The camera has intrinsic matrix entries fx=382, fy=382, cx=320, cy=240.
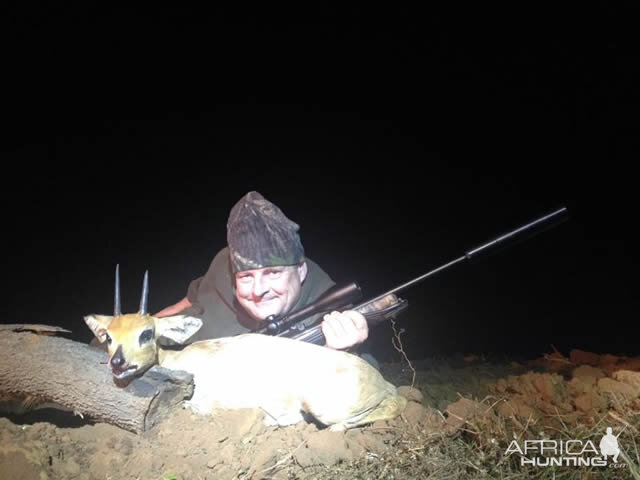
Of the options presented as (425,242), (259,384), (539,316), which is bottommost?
(539,316)

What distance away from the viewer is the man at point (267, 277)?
129 inches

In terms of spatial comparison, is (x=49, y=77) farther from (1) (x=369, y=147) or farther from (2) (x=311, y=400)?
(2) (x=311, y=400)

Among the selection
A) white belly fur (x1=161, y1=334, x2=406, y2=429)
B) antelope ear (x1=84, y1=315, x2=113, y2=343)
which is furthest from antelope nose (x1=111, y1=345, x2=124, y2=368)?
white belly fur (x1=161, y1=334, x2=406, y2=429)

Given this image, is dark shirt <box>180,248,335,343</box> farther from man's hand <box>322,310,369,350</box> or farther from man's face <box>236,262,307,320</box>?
man's hand <box>322,310,369,350</box>

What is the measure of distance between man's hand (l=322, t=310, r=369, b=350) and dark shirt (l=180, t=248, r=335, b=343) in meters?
0.85

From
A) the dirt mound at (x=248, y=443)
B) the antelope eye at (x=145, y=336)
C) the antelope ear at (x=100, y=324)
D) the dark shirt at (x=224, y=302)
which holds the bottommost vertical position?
the dirt mound at (x=248, y=443)

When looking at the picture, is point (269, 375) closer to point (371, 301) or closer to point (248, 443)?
point (248, 443)

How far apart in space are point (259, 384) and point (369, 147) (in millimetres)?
15048

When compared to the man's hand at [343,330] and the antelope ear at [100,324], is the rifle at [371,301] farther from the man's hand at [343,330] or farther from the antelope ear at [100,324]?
the antelope ear at [100,324]

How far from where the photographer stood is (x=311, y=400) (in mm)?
2496

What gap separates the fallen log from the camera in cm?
229

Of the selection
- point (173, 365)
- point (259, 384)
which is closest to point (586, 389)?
point (259, 384)

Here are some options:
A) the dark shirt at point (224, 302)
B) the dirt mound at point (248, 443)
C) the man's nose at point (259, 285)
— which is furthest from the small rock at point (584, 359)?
the man's nose at point (259, 285)

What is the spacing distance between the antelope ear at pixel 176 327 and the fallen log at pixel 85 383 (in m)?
0.25
